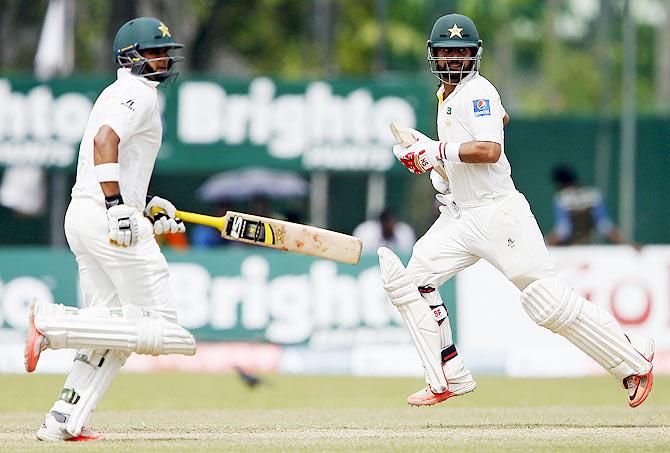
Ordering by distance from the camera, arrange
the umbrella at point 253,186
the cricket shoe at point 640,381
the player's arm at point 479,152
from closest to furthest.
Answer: the player's arm at point 479,152 → the cricket shoe at point 640,381 → the umbrella at point 253,186

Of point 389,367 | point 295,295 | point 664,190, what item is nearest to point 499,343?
point 389,367

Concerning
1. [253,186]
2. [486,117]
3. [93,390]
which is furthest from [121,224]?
[253,186]

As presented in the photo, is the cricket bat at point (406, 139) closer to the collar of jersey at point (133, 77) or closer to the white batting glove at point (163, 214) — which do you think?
the white batting glove at point (163, 214)

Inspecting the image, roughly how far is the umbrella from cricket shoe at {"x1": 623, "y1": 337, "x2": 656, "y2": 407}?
8.70 m

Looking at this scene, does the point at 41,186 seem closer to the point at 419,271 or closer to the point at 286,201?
the point at 286,201

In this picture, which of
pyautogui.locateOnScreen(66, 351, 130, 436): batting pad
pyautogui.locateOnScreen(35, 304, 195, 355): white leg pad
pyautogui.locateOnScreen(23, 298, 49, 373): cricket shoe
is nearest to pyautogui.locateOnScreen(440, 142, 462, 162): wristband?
pyautogui.locateOnScreen(35, 304, 195, 355): white leg pad

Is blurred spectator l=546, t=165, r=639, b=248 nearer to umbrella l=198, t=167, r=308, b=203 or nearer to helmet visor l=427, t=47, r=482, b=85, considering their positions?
umbrella l=198, t=167, r=308, b=203

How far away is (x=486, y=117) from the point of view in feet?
23.7

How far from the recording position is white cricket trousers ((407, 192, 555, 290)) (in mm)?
7340

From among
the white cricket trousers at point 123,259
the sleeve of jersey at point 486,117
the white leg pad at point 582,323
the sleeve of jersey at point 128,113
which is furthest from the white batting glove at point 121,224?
the white leg pad at point 582,323

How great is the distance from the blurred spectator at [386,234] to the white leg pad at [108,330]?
7320 mm

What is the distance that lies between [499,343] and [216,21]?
1134 cm

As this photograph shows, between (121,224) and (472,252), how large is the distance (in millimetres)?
1836

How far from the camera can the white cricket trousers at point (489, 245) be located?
24.1ft
